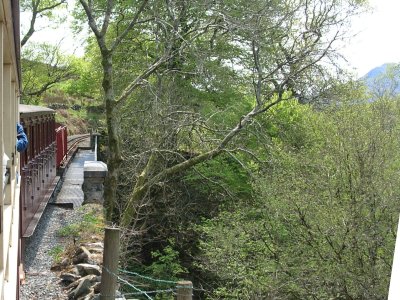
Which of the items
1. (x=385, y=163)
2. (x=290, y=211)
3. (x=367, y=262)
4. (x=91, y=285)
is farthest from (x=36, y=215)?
(x=385, y=163)

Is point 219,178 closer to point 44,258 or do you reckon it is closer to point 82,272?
point 44,258

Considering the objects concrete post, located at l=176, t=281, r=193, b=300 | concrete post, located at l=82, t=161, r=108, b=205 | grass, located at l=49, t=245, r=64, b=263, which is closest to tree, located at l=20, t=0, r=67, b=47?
concrete post, located at l=82, t=161, r=108, b=205

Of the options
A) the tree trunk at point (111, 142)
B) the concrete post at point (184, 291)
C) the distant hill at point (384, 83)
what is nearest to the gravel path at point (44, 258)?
the tree trunk at point (111, 142)

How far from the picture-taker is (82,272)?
8.38 metres

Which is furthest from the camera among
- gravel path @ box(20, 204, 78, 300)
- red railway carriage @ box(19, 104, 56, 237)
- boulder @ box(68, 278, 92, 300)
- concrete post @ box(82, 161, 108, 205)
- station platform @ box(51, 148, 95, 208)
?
station platform @ box(51, 148, 95, 208)

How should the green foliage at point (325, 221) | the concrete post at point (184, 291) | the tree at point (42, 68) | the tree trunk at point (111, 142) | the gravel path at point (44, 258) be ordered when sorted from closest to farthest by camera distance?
the concrete post at point (184, 291)
the gravel path at point (44, 258)
the green foliage at point (325, 221)
the tree trunk at point (111, 142)
the tree at point (42, 68)

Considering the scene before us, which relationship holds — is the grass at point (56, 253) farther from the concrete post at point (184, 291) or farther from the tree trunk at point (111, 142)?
the concrete post at point (184, 291)

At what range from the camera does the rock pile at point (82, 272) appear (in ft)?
24.8

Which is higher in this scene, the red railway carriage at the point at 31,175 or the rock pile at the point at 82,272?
the red railway carriage at the point at 31,175

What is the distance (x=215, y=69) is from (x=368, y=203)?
26.0 ft

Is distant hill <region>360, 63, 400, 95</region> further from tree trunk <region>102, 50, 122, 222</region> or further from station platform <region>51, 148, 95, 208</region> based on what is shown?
station platform <region>51, 148, 95, 208</region>

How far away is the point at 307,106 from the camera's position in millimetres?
17719

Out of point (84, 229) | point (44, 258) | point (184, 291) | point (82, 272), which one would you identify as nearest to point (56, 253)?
point (44, 258)

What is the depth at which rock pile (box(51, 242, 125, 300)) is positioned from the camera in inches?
297
